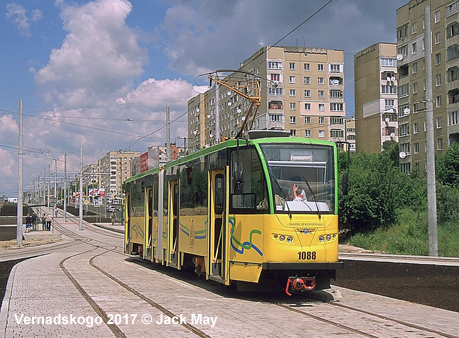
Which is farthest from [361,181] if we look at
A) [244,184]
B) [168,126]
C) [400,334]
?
[400,334]

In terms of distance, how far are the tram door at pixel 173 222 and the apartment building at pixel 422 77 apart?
40.8 meters

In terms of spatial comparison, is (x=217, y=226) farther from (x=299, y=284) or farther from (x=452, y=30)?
(x=452, y=30)

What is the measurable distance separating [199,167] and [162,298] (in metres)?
3.36

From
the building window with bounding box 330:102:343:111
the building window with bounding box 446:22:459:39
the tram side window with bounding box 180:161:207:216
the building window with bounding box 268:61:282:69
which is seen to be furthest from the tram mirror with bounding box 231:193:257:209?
the building window with bounding box 330:102:343:111

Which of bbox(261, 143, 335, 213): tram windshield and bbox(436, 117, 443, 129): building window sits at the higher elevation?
bbox(436, 117, 443, 129): building window

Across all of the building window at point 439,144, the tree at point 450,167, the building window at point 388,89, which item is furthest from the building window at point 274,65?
the tree at point 450,167

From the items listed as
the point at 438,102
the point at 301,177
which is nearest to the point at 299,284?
the point at 301,177

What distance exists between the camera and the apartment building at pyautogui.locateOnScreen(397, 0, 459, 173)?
5875cm

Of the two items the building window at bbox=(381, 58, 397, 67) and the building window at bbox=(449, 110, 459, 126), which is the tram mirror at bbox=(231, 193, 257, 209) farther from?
the building window at bbox=(381, 58, 397, 67)

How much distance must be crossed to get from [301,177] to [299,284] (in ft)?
6.56

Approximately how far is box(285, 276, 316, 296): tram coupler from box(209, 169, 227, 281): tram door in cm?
155

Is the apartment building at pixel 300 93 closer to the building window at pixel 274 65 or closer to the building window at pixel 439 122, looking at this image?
the building window at pixel 274 65

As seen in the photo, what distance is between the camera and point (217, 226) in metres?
13.2

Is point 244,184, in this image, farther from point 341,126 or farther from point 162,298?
point 341,126
